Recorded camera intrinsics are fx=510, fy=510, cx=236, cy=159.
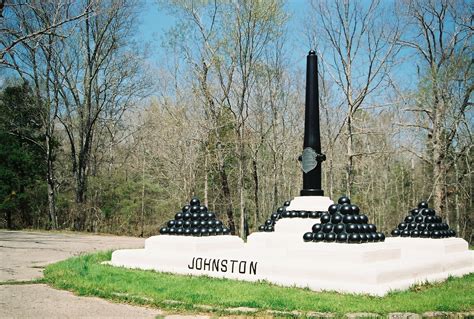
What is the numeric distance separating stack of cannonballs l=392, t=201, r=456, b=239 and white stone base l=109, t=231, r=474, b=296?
32 centimetres

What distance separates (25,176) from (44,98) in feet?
16.7

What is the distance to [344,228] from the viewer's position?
1027 centimetres

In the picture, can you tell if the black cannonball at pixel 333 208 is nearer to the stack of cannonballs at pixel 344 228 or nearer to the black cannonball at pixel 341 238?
the stack of cannonballs at pixel 344 228

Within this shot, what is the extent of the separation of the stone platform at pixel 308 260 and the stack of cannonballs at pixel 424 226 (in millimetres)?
310

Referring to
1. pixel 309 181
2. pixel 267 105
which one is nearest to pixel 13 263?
pixel 309 181

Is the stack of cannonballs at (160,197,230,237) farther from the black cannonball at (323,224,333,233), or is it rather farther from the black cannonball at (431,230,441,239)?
the black cannonball at (431,230,441,239)

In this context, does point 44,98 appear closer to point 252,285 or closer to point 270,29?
point 270,29

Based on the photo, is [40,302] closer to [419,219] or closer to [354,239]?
[354,239]

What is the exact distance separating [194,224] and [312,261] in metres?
4.13

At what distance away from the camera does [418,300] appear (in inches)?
325

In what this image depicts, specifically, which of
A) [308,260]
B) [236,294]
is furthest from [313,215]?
[236,294]

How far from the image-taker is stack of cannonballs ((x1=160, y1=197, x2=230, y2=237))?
43.0ft

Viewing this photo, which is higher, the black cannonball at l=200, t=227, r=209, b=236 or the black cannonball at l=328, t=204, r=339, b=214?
the black cannonball at l=328, t=204, r=339, b=214

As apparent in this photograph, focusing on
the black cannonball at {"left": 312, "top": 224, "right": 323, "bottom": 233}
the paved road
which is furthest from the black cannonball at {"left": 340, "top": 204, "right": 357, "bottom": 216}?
the paved road
